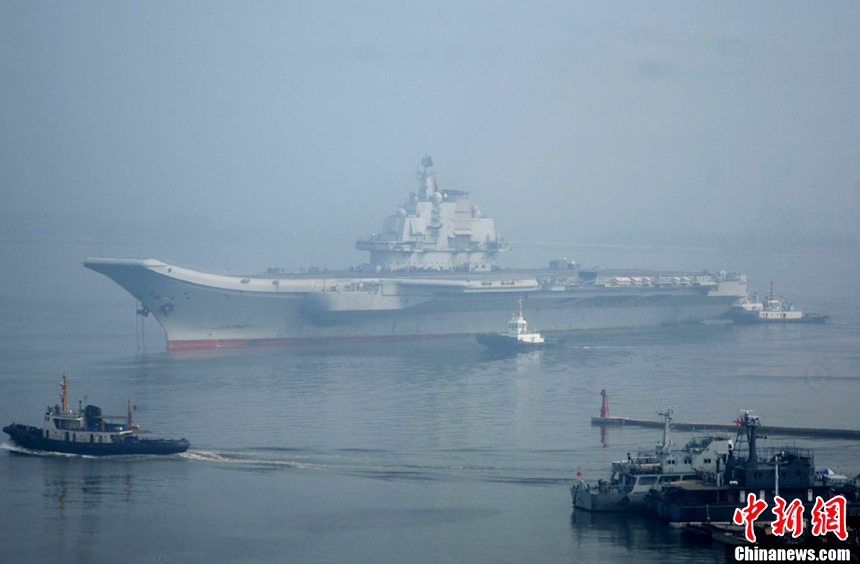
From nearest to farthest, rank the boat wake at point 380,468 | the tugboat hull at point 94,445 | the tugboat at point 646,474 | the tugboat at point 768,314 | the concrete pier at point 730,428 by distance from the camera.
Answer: the tugboat at point 646,474 → the boat wake at point 380,468 → the tugboat hull at point 94,445 → the concrete pier at point 730,428 → the tugboat at point 768,314

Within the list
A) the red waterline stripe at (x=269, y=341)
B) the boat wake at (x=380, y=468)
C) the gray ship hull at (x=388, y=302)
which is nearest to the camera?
the boat wake at (x=380, y=468)

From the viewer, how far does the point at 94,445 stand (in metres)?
18.9

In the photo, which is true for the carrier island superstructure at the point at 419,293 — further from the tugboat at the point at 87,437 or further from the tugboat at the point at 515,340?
the tugboat at the point at 87,437

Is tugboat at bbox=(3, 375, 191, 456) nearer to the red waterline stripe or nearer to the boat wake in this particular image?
the boat wake

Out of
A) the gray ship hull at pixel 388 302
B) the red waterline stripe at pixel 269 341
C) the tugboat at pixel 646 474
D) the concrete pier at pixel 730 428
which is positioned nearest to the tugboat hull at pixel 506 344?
the gray ship hull at pixel 388 302

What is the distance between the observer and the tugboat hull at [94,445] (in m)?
18.6

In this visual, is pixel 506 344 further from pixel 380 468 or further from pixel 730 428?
pixel 380 468

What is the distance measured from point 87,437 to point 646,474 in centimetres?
908

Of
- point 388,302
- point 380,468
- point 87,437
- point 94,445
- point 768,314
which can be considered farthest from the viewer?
point 768,314

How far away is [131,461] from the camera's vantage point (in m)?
18.5

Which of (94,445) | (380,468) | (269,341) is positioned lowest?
(380,468)

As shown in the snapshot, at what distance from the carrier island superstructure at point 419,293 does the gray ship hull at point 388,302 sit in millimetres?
33

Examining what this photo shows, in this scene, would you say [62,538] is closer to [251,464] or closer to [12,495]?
[12,495]

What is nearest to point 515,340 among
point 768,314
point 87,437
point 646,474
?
point 768,314
